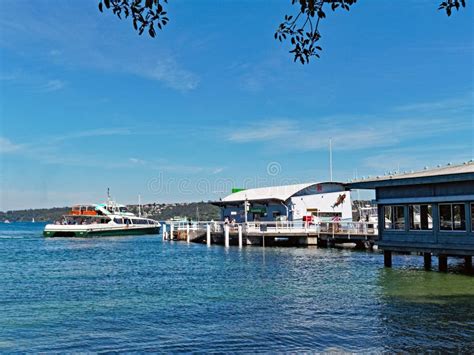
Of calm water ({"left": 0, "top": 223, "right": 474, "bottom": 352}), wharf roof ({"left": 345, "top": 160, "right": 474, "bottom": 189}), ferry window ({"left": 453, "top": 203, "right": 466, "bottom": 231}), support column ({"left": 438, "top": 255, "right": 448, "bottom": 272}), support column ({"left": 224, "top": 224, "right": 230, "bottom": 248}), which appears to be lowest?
calm water ({"left": 0, "top": 223, "right": 474, "bottom": 352})

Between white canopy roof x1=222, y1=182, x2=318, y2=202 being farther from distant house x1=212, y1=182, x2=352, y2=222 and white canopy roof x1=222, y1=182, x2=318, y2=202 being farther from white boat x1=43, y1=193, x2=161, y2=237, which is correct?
white boat x1=43, y1=193, x2=161, y2=237

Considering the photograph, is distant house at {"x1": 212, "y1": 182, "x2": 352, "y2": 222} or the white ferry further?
the white ferry

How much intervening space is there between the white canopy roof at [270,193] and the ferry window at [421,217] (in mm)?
29781

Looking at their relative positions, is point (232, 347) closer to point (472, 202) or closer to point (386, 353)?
point (386, 353)

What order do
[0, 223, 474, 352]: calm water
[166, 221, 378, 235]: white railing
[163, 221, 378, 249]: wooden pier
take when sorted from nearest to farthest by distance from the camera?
[0, 223, 474, 352]: calm water → [166, 221, 378, 235]: white railing → [163, 221, 378, 249]: wooden pier

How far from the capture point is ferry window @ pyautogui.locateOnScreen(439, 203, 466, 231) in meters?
25.3

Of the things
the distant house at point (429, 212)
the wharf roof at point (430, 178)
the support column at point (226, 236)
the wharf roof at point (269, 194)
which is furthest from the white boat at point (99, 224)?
the distant house at point (429, 212)

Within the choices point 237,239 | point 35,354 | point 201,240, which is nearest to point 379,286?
point 35,354

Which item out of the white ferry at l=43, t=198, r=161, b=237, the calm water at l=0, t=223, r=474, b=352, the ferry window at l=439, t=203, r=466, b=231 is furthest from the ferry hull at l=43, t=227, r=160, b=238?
the ferry window at l=439, t=203, r=466, b=231

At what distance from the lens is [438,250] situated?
2634 cm

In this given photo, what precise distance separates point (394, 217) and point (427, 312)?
12693 mm

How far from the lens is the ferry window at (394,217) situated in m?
28.8

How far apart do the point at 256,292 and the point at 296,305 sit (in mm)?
3589

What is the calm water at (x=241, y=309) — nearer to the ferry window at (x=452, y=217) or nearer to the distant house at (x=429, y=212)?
the distant house at (x=429, y=212)
